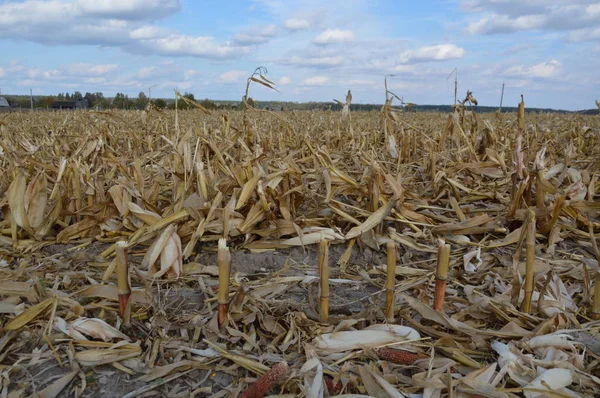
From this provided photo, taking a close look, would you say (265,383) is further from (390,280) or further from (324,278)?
(390,280)

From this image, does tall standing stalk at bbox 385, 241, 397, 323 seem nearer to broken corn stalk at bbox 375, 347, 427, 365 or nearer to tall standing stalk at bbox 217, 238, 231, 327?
broken corn stalk at bbox 375, 347, 427, 365

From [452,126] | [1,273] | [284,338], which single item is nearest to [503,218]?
[284,338]

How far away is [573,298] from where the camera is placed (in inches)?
73.0

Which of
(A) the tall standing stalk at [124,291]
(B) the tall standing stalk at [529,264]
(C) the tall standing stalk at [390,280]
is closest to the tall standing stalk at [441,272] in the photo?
(C) the tall standing stalk at [390,280]

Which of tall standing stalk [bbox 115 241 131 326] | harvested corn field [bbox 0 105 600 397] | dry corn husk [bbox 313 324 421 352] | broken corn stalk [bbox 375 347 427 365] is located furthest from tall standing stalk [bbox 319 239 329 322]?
tall standing stalk [bbox 115 241 131 326]

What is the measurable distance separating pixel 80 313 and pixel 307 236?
1099 mm

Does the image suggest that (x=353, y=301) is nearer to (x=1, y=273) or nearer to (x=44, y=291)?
(x=44, y=291)

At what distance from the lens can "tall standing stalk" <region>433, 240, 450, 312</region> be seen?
5.24 feet

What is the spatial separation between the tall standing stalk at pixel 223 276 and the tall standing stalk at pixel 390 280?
0.54m

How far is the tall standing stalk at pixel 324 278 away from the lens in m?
1.63

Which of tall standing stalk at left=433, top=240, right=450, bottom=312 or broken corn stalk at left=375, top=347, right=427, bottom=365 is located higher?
tall standing stalk at left=433, top=240, right=450, bottom=312

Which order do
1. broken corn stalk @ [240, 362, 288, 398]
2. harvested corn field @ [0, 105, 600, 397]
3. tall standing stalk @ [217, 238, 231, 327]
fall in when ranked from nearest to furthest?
1. broken corn stalk @ [240, 362, 288, 398]
2. harvested corn field @ [0, 105, 600, 397]
3. tall standing stalk @ [217, 238, 231, 327]

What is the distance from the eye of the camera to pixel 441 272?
5.36 ft

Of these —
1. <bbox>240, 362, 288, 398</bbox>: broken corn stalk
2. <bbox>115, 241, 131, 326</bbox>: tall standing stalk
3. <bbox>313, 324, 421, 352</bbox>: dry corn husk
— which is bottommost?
<bbox>240, 362, 288, 398</bbox>: broken corn stalk
